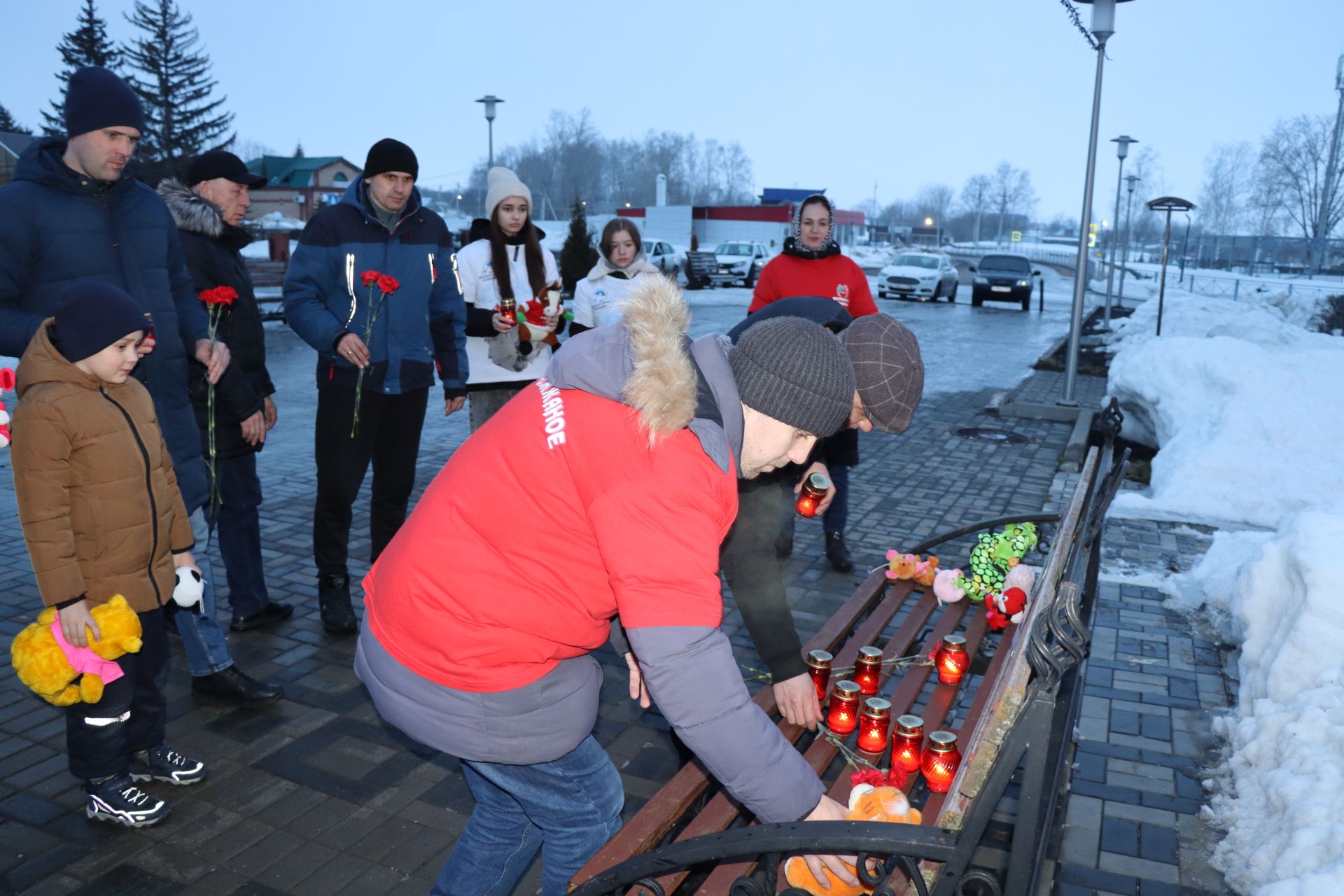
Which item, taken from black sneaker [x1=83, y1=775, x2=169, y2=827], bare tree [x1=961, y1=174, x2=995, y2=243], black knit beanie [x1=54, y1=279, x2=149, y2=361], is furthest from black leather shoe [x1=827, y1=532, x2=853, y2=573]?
bare tree [x1=961, y1=174, x2=995, y2=243]

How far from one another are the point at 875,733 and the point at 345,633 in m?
2.92

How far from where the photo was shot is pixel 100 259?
351 centimetres

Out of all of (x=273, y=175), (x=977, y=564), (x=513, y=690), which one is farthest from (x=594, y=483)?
(x=273, y=175)

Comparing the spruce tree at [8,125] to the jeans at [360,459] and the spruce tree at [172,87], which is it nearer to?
the spruce tree at [172,87]

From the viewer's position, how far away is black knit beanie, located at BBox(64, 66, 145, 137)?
3.33m

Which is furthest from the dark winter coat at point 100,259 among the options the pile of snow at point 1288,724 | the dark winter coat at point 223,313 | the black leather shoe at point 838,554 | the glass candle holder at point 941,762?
the pile of snow at point 1288,724

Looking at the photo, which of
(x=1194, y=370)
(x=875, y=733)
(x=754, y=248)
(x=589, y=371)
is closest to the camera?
(x=589, y=371)

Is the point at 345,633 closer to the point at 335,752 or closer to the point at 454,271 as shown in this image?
the point at 335,752

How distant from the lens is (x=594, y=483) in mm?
1745

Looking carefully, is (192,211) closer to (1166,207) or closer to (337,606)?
(337,606)

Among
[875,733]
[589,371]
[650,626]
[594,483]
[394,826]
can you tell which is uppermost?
[589,371]

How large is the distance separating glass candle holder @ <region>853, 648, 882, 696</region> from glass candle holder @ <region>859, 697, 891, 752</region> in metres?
0.34

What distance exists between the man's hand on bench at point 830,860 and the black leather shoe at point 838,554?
377 cm

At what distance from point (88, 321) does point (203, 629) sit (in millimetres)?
1519
